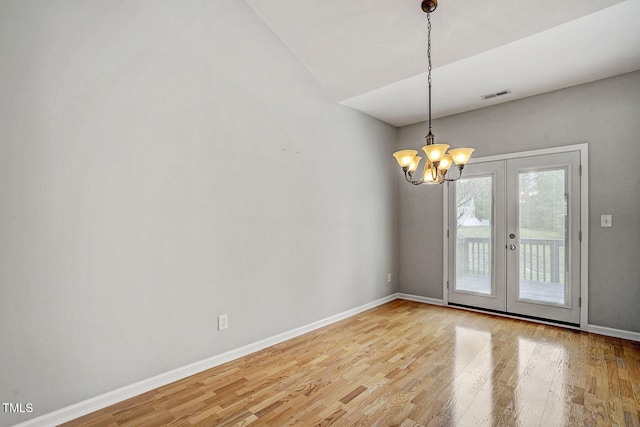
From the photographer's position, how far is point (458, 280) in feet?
14.9

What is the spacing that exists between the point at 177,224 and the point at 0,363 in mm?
1275

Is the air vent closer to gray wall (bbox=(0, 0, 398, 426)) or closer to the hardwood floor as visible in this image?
gray wall (bbox=(0, 0, 398, 426))

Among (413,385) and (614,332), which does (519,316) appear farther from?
(413,385)

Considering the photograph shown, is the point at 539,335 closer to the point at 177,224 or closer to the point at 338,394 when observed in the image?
the point at 338,394

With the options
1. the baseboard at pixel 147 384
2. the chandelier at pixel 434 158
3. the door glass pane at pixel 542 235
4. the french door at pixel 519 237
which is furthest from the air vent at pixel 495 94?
the baseboard at pixel 147 384

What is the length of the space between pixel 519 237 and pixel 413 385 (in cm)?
261

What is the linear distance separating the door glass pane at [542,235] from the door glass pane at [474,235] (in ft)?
1.27

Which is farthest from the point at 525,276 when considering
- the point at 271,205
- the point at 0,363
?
the point at 0,363

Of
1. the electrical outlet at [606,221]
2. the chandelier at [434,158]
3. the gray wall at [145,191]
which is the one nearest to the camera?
the gray wall at [145,191]

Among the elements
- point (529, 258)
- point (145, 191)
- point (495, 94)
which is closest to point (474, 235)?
point (529, 258)

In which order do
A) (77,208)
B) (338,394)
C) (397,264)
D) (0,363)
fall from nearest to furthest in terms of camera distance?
1. (0,363)
2. (77,208)
3. (338,394)
4. (397,264)

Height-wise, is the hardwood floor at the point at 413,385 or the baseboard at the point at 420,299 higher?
the hardwood floor at the point at 413,385

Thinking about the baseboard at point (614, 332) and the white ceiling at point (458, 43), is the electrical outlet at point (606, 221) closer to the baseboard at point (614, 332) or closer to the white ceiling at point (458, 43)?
the baseboard at point (614, 332)

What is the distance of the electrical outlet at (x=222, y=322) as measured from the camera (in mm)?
2814
